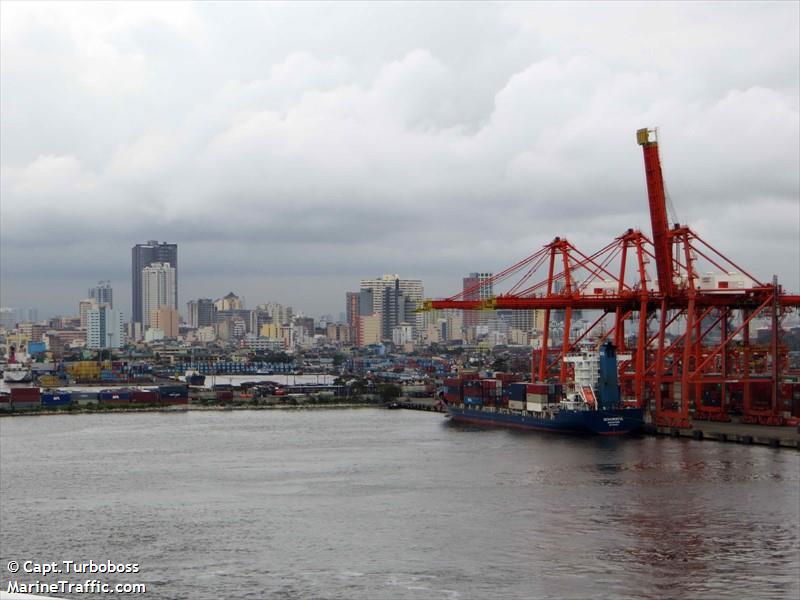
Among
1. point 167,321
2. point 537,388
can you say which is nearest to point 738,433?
point 537,388

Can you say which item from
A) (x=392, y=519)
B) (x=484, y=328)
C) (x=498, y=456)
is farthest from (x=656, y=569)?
(x=484, y=328)

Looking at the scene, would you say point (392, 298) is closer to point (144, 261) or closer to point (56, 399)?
point (144, 261)

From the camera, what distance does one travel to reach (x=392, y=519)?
52.3 ft

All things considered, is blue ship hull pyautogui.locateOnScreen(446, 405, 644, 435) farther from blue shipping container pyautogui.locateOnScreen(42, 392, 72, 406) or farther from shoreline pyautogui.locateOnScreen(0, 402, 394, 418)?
blue shipping container pyautogui.locateOnScreen(42, 392, 72, 406)

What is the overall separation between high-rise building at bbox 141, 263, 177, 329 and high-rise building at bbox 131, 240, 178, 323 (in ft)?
1.80

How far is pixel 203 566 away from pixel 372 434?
17.0 metres

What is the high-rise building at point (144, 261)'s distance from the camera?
168625 mm

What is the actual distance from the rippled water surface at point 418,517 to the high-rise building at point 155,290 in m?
142

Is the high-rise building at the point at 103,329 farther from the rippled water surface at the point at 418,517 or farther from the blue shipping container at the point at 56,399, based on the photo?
the rippled water surface at the point at 418,517

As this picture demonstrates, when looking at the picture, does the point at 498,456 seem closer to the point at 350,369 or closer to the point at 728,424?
the point at 728,424

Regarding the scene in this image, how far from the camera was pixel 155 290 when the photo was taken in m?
167

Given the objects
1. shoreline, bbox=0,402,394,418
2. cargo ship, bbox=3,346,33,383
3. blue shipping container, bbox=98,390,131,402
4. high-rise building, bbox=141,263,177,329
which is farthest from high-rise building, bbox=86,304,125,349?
shoreline, bbox=0,402,394,418

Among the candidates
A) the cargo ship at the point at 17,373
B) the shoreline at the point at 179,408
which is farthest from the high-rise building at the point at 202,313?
the shoreline at the point at 179,408

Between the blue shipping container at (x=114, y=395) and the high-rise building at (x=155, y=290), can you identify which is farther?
the high-rise building at (x=155, y=290)
